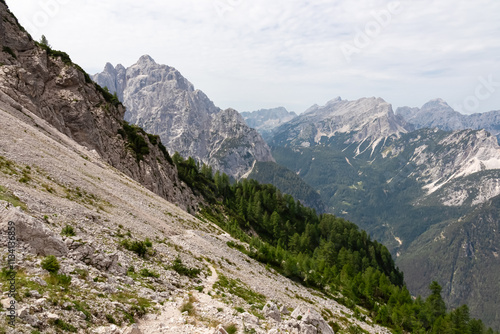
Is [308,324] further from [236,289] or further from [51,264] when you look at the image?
[51,264]

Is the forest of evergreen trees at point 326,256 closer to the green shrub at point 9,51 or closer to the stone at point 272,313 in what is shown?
the stone at point 272,313

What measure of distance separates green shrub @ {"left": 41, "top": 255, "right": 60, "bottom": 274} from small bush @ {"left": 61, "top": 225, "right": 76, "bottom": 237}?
20.8ft

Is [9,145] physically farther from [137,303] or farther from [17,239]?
[137,303]

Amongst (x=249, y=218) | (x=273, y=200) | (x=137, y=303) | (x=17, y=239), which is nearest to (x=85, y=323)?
(x=137, y=303)

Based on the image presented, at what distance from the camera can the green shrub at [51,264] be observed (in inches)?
787

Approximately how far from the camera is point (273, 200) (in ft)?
626

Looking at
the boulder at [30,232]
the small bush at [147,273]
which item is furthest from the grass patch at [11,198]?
the small bush at [147,273]

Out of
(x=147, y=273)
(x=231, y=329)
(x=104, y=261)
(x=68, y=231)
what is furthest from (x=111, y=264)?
(x=231, y=329)

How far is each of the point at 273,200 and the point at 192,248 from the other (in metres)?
147

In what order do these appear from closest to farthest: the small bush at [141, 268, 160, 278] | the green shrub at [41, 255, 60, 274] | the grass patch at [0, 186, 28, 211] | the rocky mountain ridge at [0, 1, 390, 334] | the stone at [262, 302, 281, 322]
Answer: the rocky mountain ridge at [0, 1, 390, 334] < the green shrub at [41, 255, 60, 274] < the grass patch at [0, 186, 28, 211] < the small bush at [141, 268, 160, 278] < the stone at [262, 302, 281, 322]

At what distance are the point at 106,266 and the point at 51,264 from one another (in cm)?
579

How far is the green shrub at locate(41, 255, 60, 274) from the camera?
20.0 metres

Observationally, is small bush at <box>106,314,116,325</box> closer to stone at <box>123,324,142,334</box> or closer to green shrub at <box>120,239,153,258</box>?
stone at <box>123,324,142,334</box>

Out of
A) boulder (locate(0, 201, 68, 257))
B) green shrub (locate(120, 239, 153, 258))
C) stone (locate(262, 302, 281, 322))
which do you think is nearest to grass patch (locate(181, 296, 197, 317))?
stone (locate(262, 302, 281, 322))
